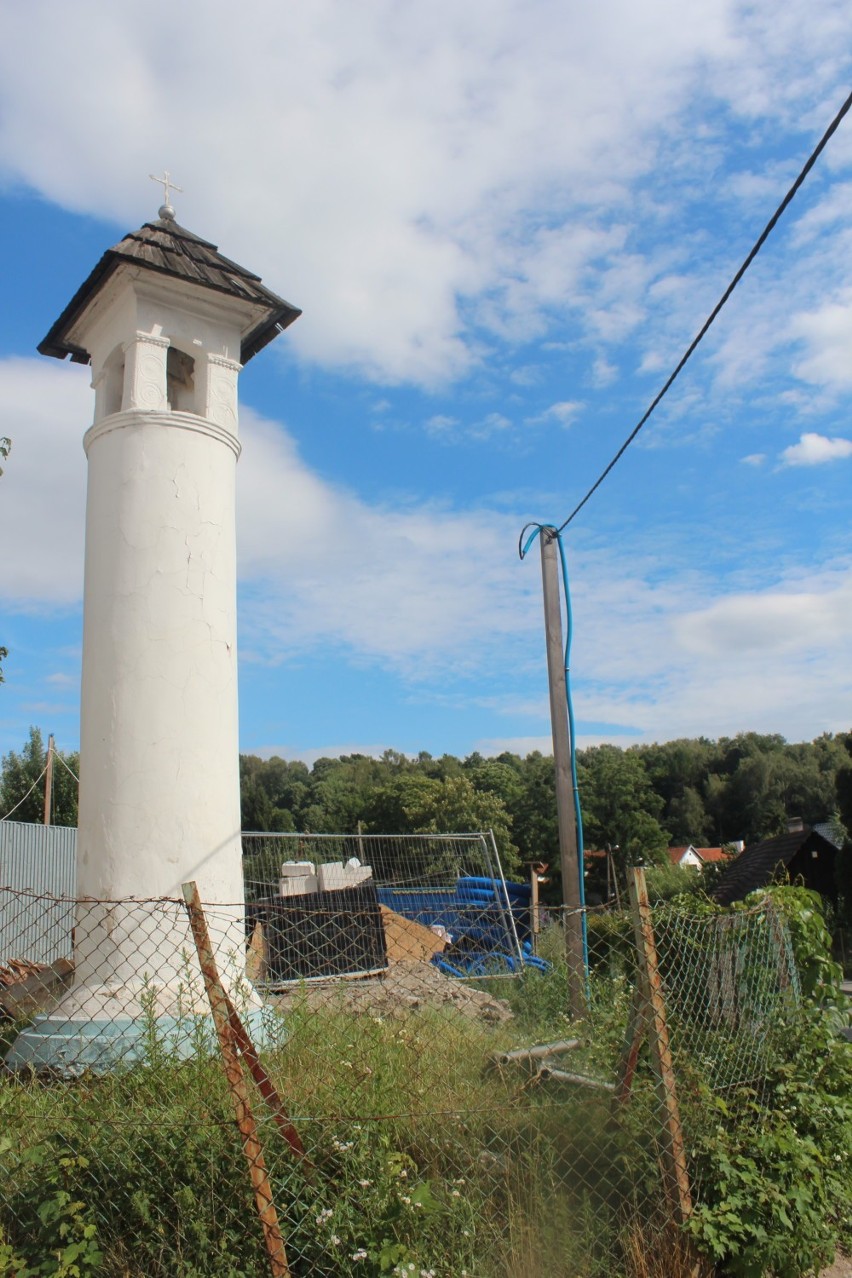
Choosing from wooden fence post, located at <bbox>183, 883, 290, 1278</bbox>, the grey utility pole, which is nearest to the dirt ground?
the grey utility pole

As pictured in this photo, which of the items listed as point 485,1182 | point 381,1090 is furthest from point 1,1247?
point 485,1182

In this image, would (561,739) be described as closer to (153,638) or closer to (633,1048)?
(153,638)

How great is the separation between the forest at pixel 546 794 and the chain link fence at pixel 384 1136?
2644 cm

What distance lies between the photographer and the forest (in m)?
38.3

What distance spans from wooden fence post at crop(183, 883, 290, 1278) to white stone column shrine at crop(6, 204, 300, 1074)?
218cm

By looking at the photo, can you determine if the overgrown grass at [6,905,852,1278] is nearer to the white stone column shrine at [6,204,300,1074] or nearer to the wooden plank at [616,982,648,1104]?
the wooden plank at [616,982,648,1104]

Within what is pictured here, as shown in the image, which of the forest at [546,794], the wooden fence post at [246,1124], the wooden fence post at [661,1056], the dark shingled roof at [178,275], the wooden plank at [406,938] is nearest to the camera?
the wooden fence post at [246,1124]

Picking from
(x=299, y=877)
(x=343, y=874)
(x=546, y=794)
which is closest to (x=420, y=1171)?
(x=299, y=877)

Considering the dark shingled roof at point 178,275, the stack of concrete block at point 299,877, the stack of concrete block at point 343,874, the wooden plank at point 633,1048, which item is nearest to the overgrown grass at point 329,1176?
the wooden plank at point 633,1048

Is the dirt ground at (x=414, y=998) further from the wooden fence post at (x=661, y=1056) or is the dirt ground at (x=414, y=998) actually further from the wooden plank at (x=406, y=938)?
the wooden fence post at (x=661, y=1056)

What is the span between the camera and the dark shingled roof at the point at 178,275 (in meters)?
6.57

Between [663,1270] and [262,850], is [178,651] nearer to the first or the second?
[663,1270]

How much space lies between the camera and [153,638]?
19.6 ft

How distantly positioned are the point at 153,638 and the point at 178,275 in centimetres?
261
